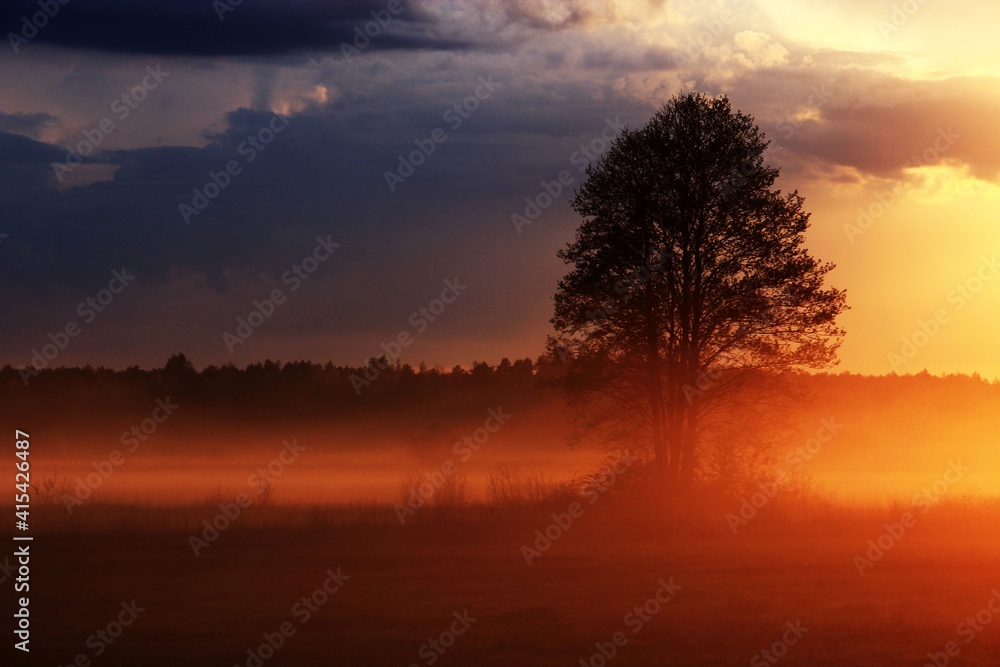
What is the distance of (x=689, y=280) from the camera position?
39.5 meters

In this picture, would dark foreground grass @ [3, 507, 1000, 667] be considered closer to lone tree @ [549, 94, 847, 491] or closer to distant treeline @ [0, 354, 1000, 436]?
lone tree @ [549, 94, 847, 491]

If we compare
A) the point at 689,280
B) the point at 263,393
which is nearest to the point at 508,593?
the point at 689,280

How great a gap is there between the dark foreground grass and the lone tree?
5654 millimetres

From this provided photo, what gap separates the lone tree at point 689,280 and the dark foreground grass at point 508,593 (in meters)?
5.65

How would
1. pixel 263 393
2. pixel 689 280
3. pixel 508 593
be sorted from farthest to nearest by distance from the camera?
pixel 263 393, pixel 689 280, pixel 508 593

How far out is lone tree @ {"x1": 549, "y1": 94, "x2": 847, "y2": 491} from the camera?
3916cm

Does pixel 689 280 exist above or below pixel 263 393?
above

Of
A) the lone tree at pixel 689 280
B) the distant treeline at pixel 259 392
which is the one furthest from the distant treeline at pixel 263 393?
the lone tree at pixel 689 280

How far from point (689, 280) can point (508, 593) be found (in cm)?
1954

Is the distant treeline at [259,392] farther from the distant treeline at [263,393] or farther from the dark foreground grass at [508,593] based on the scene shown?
the dark foreground grass at [508,593]

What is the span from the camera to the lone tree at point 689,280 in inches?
1542

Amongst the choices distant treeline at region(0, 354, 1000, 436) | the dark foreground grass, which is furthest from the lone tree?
distant treeline at region(0, 354, 1000, 436)

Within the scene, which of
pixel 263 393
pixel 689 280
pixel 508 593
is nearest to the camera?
pixel 508 593

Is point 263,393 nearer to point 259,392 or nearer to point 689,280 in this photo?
point 259,392
